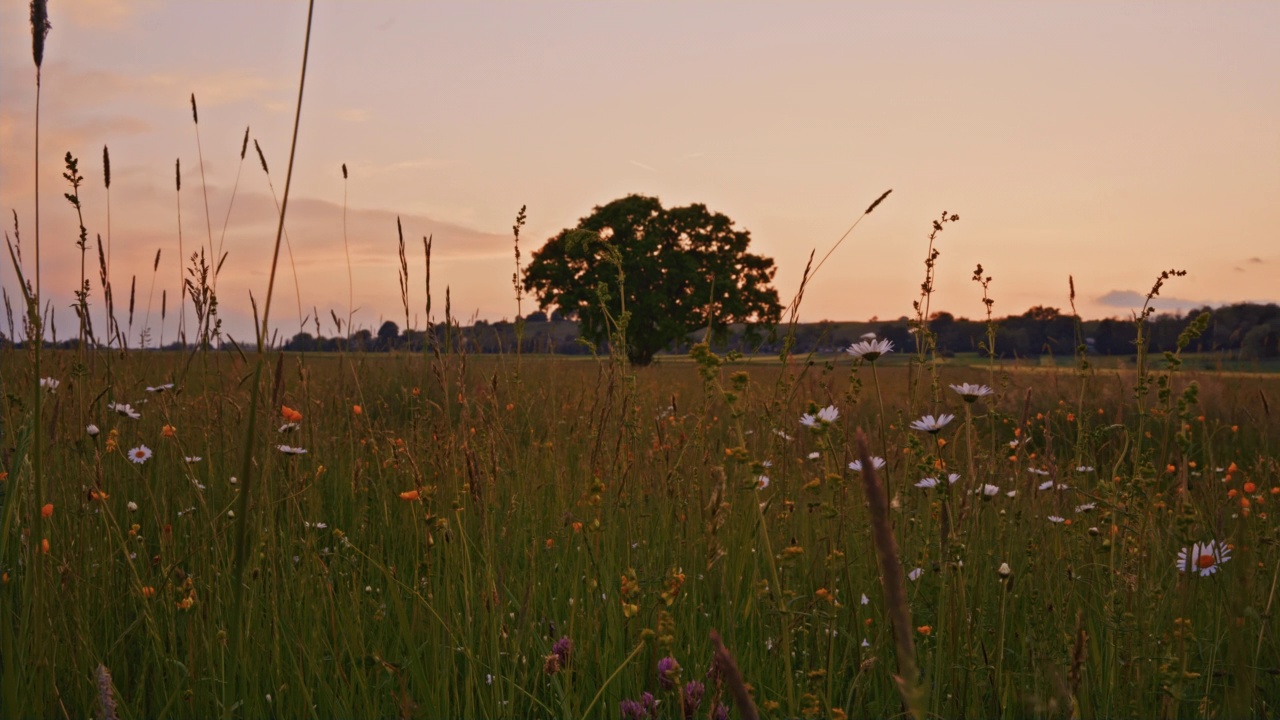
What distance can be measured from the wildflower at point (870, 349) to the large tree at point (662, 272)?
3127 centimetres

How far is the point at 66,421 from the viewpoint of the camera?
3703 mm

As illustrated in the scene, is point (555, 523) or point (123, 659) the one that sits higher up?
point (555, 523)

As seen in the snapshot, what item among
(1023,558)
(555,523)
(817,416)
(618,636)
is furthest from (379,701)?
(1023,558)

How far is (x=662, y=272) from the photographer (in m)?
36.6

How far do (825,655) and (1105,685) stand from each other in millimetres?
791

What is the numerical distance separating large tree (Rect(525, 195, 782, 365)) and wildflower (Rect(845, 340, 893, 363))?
31.3 m

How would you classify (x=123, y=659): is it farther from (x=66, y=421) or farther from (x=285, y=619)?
(x=66, y=421)

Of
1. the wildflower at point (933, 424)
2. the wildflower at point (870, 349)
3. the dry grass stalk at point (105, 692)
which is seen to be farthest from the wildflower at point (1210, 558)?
the dry grass stalk at point (105, 692)

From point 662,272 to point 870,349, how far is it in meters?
34.4

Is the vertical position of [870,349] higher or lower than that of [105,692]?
higher

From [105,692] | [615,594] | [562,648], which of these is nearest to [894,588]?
[105,692]

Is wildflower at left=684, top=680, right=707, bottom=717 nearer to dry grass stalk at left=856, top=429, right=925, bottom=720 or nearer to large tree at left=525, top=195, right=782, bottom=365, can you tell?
dry grass stalk at left=856, top=429, right=925, bottom=720

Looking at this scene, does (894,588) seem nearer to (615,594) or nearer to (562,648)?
(562,648)

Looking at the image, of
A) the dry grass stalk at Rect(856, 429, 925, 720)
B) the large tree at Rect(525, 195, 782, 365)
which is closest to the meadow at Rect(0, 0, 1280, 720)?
the dry grass stalk at Rect(856, 429, 925, 720)
